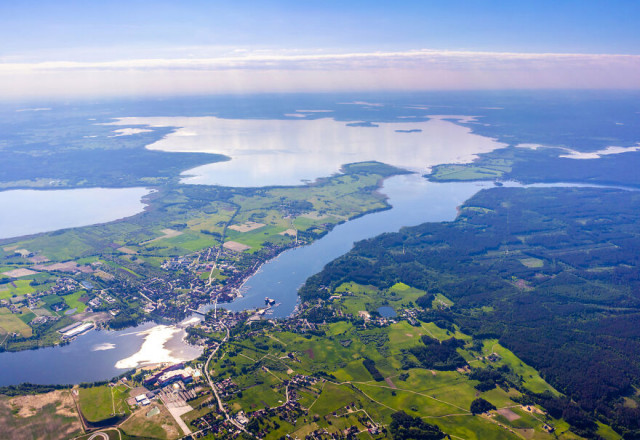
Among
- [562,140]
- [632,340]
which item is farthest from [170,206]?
[562,140]

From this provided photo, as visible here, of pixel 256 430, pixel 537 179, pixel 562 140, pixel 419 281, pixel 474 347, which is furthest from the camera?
pixel 562 140

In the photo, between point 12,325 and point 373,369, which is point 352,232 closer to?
point 373,369

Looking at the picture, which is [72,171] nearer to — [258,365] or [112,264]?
[112,264]

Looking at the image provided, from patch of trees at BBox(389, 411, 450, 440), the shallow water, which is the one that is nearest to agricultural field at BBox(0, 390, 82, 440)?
the shallow water

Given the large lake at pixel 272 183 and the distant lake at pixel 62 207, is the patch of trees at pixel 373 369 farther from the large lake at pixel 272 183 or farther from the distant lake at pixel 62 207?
the distant lake at pixel 62 207

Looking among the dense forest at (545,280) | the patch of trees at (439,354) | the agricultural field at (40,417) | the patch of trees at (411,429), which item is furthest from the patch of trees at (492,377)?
the agricultural field at (40,417)

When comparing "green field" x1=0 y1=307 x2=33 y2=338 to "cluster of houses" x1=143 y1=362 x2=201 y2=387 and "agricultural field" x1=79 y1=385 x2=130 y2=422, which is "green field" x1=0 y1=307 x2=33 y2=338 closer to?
"agricultural field" x1=79 y1=385 x2=130 y2=422
